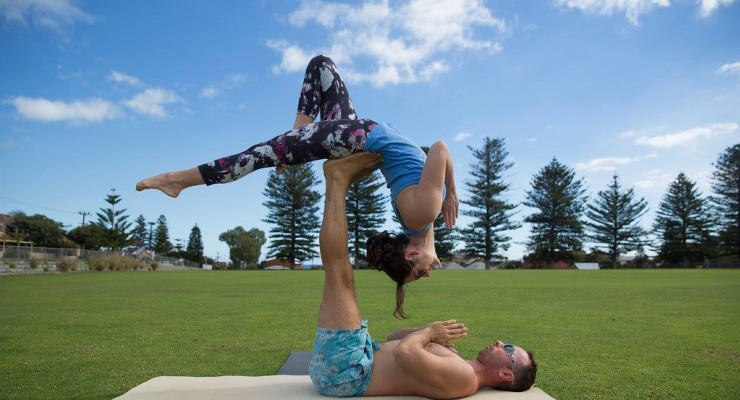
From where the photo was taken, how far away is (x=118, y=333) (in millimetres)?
6273

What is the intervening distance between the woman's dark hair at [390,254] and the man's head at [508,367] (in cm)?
70

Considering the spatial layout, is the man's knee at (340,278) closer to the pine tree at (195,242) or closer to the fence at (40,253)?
the fence at (40,253)

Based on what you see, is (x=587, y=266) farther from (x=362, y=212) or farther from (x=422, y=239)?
(x=422, y=239)

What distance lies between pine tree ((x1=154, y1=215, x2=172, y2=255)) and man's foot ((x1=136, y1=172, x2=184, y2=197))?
7510 centimetres

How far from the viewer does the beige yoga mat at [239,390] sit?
112 inches

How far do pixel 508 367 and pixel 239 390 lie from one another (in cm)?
158

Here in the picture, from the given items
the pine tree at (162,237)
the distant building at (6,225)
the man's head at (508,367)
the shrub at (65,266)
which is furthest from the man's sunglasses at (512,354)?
Answer: the pine tree at (162,237)

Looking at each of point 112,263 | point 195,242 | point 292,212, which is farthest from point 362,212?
point 195,242

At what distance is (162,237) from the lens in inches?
2958

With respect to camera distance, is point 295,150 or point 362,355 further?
point 295,150

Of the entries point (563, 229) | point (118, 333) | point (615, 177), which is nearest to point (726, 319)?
point (118, 333)

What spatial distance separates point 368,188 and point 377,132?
1516 inches

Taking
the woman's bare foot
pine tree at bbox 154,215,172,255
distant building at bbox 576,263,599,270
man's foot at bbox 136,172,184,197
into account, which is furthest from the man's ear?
pine tree at bbox 154,215,172,255

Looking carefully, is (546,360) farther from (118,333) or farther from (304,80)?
(118,333)
